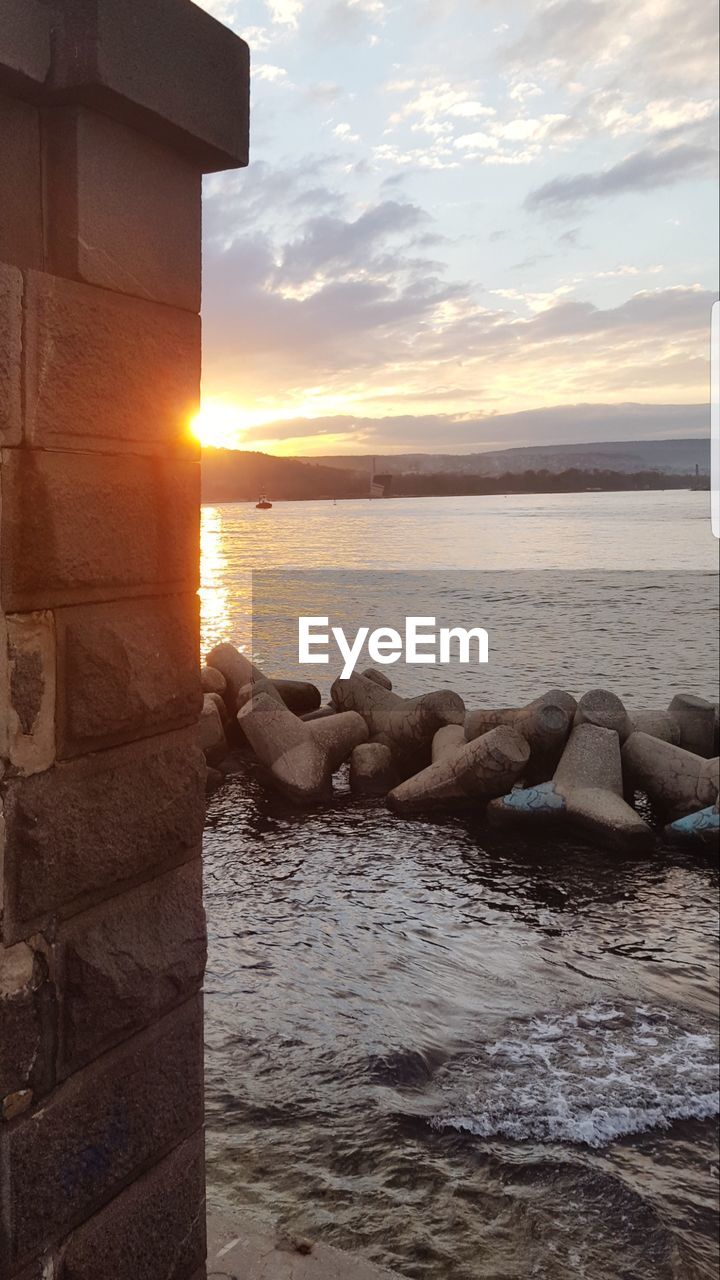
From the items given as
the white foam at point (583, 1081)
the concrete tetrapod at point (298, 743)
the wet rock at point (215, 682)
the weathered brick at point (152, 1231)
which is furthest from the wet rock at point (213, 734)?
the weathered brick at point (152, 1231)

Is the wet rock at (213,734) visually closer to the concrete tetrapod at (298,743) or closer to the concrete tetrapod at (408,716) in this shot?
the concrete tetrapod at (298,743)

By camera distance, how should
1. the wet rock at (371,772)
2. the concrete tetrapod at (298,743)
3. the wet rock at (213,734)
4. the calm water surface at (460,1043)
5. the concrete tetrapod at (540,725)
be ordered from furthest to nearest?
the wet rock at (213,734) → the wet rock at (371,772) → the concrete tetrapod at (298,743) → the concrete tetrapod at (540,725) → the calm water surface at (460,1043)

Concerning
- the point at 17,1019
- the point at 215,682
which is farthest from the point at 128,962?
the point at 215,682

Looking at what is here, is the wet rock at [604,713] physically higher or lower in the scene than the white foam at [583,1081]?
higher

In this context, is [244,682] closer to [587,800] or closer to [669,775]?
[587,800]

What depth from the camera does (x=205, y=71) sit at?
2.79m

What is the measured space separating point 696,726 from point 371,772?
4883mm

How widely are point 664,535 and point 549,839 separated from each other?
11622 cm

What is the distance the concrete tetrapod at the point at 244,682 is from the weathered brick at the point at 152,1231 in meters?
12.5

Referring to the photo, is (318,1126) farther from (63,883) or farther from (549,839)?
(549,839)

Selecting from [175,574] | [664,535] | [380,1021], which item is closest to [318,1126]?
[380,1021]

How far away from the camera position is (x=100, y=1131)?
2.76 meters

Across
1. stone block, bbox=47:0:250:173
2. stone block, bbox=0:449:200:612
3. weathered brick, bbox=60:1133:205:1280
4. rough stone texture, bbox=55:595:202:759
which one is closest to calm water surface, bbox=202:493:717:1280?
weathered brick, bbox=60:1133:205:1280

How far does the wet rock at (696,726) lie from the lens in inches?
583
